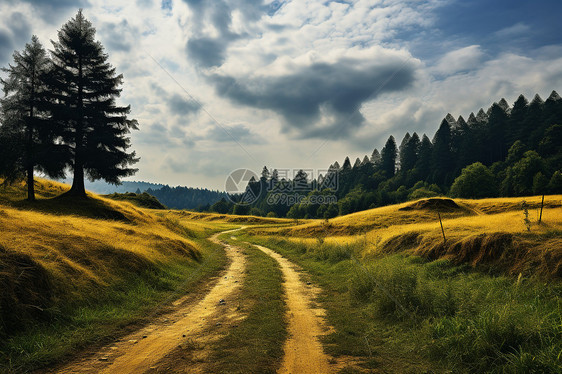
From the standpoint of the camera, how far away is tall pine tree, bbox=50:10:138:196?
2772 cm

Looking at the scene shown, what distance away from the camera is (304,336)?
710 cm

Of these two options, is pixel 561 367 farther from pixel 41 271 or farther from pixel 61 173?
pixel 61 173

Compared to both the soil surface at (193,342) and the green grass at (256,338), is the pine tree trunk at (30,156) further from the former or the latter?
the green grass at (256,338)

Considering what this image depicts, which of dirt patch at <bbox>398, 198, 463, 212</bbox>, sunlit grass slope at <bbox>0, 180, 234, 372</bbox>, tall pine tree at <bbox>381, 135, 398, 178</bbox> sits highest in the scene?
tall pine tree at <bbox>381, 135, 398, 178</bbox>

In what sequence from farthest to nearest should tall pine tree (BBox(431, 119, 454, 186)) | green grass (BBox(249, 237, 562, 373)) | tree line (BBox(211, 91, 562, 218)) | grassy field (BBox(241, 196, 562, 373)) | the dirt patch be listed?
1. tall pine tree (BBox(431, 119, 454, 186))
2. tree line (BBox(211, 91, 562, 218))
3. the dirt patch
4. grassy field (BBox(241, 196, 562, 373))
5. green grass (BBox(249, 237, 562, 373))

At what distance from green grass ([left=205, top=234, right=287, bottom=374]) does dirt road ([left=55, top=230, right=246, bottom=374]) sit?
470mm

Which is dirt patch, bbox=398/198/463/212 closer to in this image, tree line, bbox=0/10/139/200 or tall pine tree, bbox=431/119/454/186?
tree line, bbox=0/10/139/200

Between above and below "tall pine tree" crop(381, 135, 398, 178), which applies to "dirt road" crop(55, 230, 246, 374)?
below

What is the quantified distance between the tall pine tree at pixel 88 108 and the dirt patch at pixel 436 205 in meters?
35.4

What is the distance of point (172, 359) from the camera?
568 cm

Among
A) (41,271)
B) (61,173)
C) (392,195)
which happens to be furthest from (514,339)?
(392,195)

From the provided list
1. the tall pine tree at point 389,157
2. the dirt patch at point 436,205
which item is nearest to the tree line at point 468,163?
the tall pine tree at point 389,157

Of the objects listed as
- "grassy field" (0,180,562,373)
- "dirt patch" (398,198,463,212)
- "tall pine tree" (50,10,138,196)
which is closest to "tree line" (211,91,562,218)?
"dirt patch" (398,198,463,212)

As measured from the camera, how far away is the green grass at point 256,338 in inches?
214
